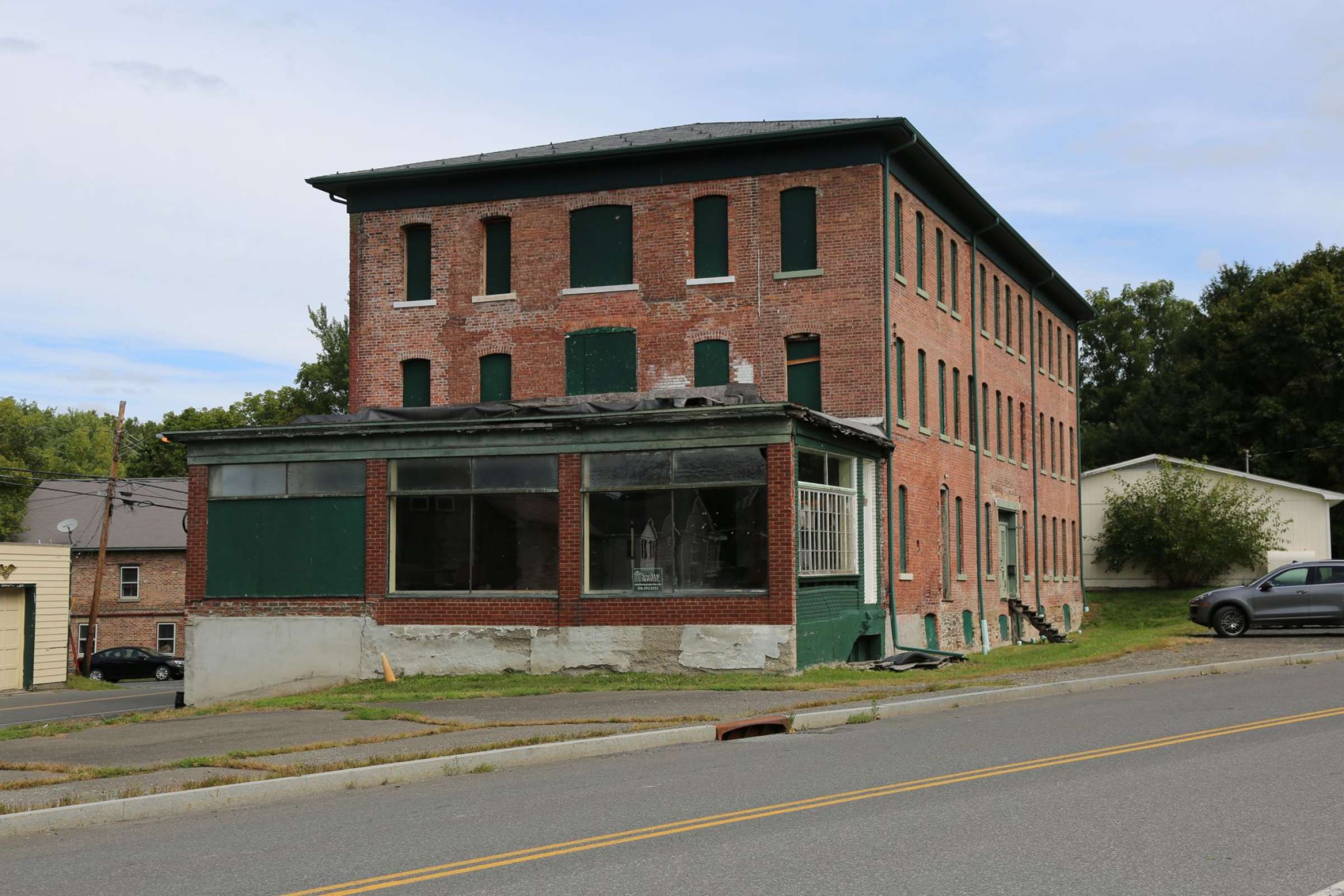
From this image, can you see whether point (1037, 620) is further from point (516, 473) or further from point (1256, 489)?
point (516, 473)

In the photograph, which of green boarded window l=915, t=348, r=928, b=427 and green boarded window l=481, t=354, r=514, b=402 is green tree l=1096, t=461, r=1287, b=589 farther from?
green boarded window l=481, t=354, r=514, b=402

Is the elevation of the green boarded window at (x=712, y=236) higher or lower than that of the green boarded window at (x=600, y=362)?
higher

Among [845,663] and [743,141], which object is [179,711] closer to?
[845,663]

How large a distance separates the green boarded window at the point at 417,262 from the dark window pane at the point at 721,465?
12.8 meters

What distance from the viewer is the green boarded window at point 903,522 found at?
98.5ft

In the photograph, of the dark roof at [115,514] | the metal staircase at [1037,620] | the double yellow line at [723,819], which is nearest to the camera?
the double yellow line at [723,819]

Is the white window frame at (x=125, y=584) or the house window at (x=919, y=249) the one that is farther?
the white window frame at (x=125, y=584)

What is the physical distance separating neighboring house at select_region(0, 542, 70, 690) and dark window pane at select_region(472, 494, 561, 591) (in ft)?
64.2

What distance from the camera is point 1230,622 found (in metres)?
29.6

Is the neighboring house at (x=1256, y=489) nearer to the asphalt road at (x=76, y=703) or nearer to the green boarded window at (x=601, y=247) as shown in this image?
the green boarded window at (x=601, y=247)

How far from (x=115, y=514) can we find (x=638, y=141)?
34352mm

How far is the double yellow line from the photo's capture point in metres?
7.74

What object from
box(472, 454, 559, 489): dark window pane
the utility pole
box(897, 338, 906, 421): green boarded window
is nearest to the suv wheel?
box(897, 338, 906, 421): green boarded window

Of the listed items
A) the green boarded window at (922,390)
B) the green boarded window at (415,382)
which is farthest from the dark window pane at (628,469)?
the green boarded window at (415,382)
